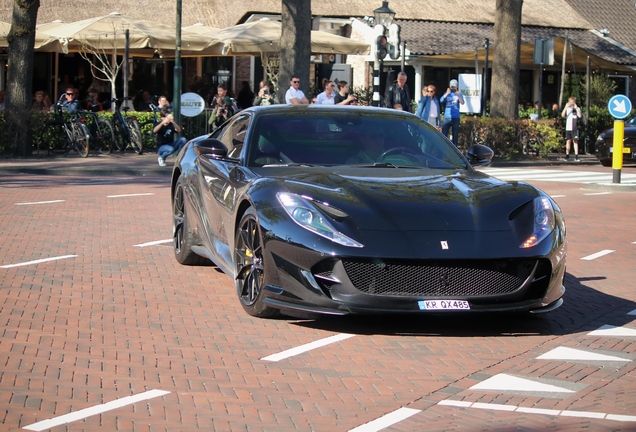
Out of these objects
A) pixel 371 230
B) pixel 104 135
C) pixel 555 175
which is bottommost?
pixel 555 175

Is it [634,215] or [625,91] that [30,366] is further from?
[625,91]

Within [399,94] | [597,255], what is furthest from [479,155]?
[399,94]

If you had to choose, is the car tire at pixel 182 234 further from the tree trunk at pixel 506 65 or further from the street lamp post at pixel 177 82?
the tree trunk at pixel 506 65

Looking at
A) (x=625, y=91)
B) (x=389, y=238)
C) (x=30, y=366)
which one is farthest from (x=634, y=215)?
(x=625, y=91)

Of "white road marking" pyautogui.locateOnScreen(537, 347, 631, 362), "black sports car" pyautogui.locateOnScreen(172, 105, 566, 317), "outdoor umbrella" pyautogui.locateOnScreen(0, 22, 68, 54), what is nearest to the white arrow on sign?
"black sports car" pyautogui.locateOnScreen(172, 105, 566, 317)

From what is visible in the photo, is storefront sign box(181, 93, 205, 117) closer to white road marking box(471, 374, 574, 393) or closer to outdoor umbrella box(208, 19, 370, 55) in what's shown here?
outdoor umbrella box(208, 19, 370, 55)

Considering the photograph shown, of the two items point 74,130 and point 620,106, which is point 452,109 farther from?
point 74,130

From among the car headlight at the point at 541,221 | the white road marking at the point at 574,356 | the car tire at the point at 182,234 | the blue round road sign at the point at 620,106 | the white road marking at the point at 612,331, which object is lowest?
the white road marking at the point at 612,331

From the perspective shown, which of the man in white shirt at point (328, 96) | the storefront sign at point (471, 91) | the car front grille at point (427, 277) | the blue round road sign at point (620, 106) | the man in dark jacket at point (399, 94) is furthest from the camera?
the storefront sign at point (471, 91)

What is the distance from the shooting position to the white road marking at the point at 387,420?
4621mm

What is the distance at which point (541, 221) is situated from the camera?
679 centimetres

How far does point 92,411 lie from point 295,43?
2001cm

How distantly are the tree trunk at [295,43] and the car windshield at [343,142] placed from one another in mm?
16209

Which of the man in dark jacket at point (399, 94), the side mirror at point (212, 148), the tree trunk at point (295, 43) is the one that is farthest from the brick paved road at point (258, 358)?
the tree trunk at point (295, 43)
